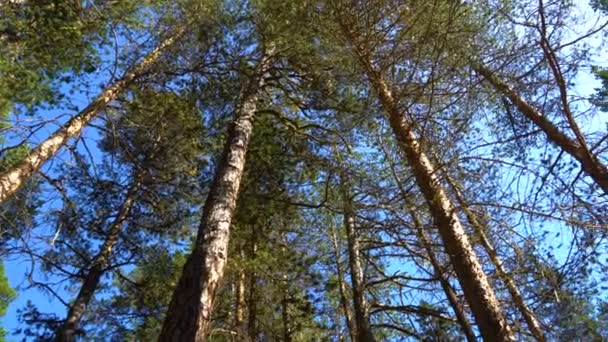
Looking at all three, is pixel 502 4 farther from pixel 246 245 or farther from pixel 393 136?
pixel 246 245

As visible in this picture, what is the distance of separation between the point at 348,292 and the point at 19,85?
5.28 meters

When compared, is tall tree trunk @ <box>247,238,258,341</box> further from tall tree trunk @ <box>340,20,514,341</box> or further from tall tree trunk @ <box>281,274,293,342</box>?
tall tree trunk @ <box>340,20,514,341</box>

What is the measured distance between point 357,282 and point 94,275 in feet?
14.3

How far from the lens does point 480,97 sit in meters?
5.37

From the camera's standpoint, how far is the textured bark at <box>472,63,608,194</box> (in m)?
4.42

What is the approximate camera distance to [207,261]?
12.4 ft

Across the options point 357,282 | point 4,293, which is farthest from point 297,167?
point 4,293

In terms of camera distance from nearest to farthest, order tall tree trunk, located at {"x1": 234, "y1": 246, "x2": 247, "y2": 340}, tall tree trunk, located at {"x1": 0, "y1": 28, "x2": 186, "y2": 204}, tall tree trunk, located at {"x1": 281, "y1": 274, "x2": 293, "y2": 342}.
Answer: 1. tall tree trunk, located at {"x1": 0, "y1": 28, "x2": 186, "y2": 204}
2. tall tree trunk, located at {"x1": 234, "y1": 246, "x2": 247, "y2": 340}
3. tall tree trunk, located at {"x1": 281, "y1": 274, "x2": 293, "y2": 342}

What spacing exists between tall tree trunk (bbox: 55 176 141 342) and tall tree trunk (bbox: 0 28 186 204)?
202cm

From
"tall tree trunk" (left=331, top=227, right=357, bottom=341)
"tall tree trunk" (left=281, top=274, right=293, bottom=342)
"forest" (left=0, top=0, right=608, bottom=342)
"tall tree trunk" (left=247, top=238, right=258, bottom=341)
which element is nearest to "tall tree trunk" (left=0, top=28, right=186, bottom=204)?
"forest" (left=0, top=0, right=608, bottom=342)

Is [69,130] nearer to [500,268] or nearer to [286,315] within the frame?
[286,315]

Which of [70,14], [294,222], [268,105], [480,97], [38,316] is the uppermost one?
[268,105]

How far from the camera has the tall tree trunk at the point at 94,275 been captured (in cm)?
697

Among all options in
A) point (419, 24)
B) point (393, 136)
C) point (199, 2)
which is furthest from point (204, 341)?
point (199, 2)
